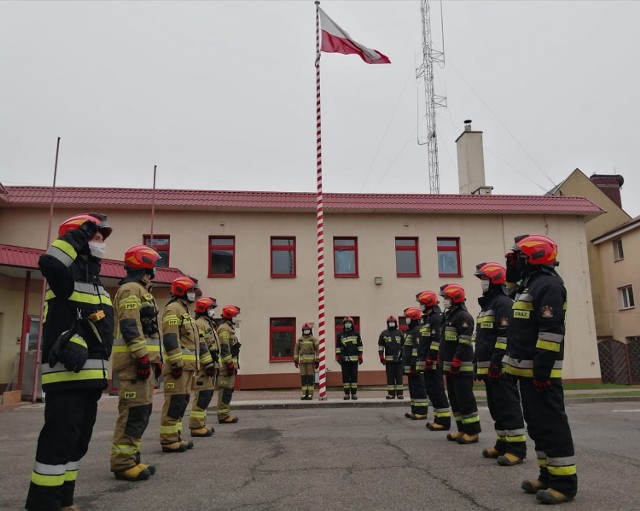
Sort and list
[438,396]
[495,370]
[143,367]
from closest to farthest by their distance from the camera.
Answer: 1. [143,367]
2. [495,370]
3. [438,396]

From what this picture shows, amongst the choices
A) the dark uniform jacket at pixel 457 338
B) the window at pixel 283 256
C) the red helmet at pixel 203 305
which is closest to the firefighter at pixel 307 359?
the window at pixel 283 256

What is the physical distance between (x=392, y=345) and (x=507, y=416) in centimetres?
946

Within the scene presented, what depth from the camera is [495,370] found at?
6.61 metres

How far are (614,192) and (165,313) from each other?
3387cm

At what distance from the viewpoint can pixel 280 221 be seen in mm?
22688

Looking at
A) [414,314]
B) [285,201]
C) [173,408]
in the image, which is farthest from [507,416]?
[285,201]

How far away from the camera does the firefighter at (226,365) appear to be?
34.3 ft

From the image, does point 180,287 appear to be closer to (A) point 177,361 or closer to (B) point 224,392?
(A) point 177,361


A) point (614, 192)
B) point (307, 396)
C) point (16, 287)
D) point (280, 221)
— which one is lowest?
point (307, 396)

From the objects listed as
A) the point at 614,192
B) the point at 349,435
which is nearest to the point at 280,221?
the point at 349,435

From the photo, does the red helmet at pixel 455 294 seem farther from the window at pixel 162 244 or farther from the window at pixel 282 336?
the window at pixel 162 244

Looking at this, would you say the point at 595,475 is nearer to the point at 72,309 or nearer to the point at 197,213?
the point at 72,309

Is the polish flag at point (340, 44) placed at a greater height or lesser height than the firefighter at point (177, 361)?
greater

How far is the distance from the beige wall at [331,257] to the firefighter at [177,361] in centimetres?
1353
